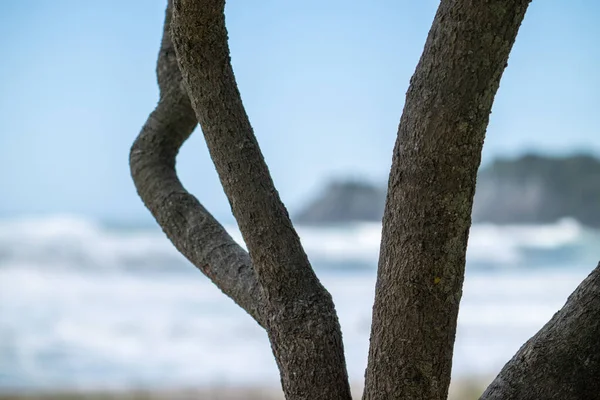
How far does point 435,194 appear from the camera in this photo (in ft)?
2.48

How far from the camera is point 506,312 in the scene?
700 cm

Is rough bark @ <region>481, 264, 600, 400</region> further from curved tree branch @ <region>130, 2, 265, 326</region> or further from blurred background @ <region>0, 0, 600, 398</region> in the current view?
blurred background @ <region>0, 0, 600, 398</region>

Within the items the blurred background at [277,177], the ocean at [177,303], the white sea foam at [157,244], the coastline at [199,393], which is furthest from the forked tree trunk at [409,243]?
the white sea foam at [157,244]

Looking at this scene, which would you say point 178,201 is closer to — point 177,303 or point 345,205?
point 177,303

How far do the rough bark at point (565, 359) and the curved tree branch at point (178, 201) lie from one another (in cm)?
32

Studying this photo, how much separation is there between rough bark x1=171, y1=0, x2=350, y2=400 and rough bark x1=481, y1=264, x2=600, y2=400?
199mm

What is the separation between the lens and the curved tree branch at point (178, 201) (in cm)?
107

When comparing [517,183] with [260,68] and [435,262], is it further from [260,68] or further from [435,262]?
[435,262]

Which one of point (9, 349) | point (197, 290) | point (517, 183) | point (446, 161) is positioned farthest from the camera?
point (517, 183)

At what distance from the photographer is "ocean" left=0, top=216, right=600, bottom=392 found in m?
5.65

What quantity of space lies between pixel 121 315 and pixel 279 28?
3487 mm

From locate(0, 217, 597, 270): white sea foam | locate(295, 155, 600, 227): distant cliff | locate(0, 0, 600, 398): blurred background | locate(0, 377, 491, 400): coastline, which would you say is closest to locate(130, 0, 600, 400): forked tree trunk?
locate(0, 377, 491, 400): coastline

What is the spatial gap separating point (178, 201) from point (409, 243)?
467 millimetres

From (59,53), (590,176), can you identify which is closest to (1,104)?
(59,53)
